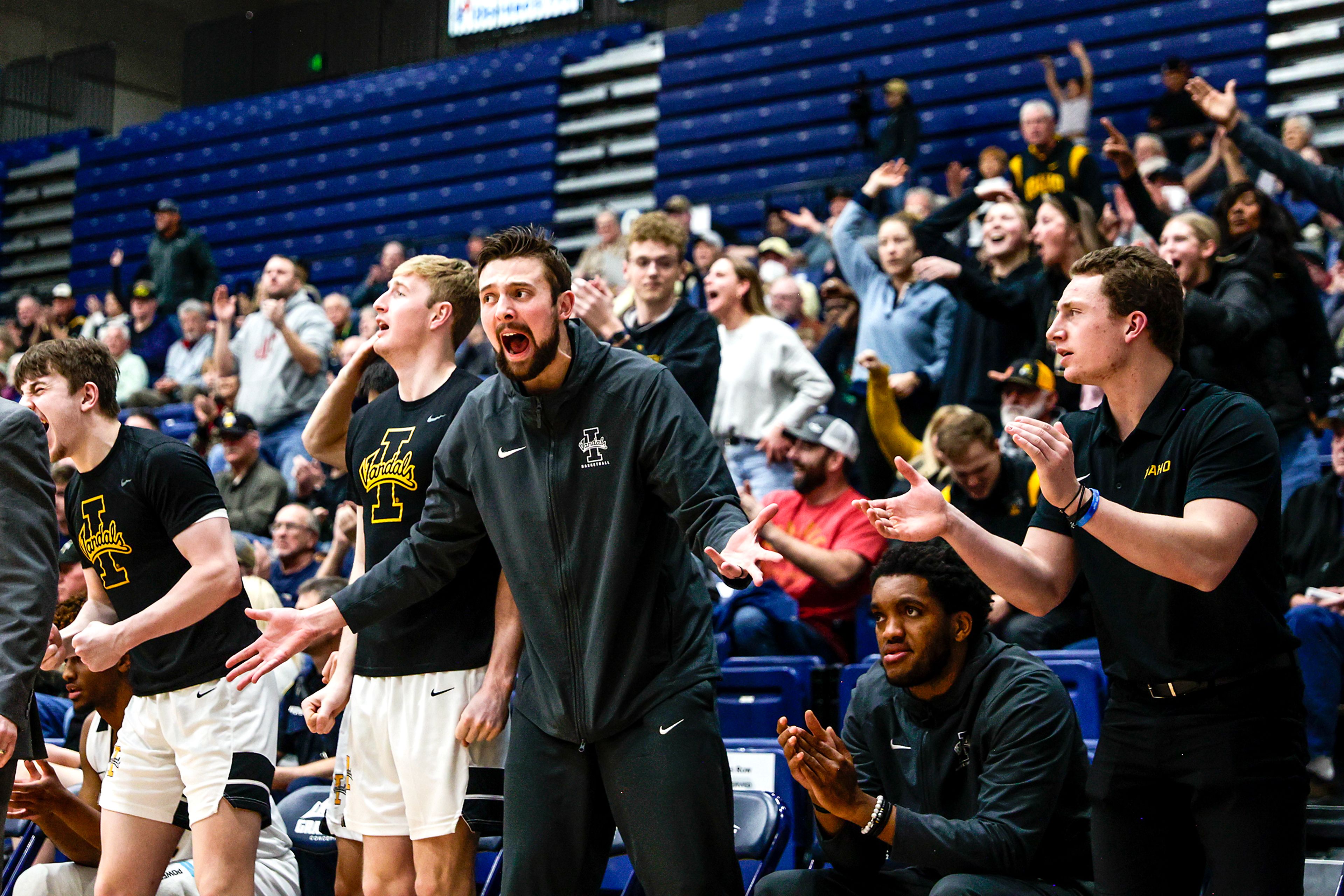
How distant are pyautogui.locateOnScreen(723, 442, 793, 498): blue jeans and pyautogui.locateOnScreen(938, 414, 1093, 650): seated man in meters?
0.98

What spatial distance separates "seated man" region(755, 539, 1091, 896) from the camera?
3148 mm

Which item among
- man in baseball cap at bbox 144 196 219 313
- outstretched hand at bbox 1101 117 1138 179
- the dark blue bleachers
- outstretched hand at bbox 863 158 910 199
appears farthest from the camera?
man in baseball cap at bbox 144 196 219 313

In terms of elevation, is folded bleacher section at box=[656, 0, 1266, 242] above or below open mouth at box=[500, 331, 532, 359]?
above

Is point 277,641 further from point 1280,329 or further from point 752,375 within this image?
point 1280,329

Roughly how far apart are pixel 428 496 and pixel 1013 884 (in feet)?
5.42

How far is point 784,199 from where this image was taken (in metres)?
13.0

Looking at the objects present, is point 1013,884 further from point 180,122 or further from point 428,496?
point 180,122

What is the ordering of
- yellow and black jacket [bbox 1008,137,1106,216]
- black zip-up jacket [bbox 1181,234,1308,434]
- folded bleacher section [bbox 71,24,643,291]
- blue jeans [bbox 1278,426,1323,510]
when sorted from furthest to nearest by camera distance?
folded bleacher section [bbox 71,24,643,291] < yellow and black jacket [bbox 1008,137,1106,216] < blue jeans [bbox 1278,426,1323,510] < black zip-up jacket [bbox 1181,234,1308,434]

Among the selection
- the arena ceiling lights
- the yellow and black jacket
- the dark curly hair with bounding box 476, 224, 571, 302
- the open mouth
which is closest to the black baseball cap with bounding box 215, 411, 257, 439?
the yellow and black jacket

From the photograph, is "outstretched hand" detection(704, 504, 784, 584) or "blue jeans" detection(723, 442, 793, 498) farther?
"blue jeans" detection(723, 442, 793, 498)

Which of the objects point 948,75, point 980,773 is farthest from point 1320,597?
point 948,75

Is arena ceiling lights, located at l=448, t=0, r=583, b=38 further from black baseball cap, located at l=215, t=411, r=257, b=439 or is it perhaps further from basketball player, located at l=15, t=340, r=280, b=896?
basketball player, located at l=15, t=340, r=280, b=896

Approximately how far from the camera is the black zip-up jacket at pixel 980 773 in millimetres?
3191

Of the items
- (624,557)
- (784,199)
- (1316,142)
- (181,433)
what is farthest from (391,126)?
(624,557)
